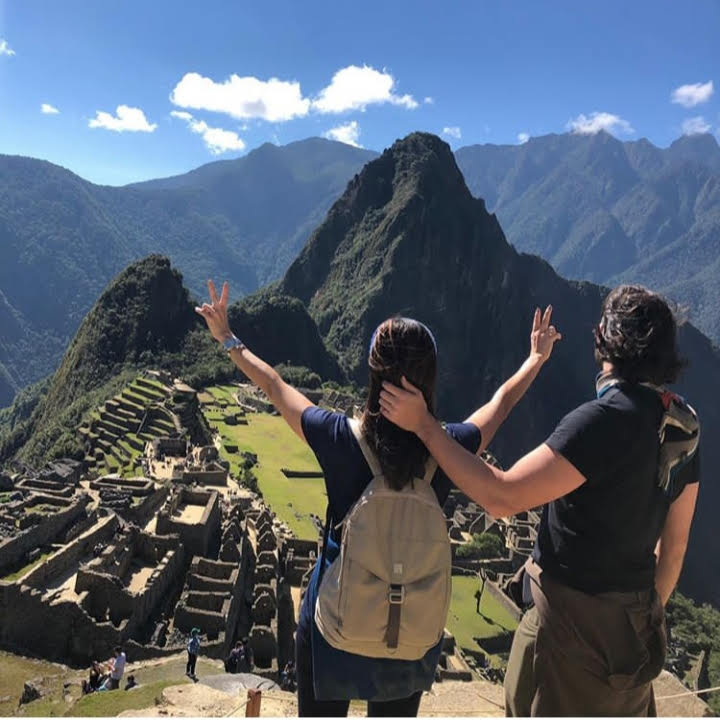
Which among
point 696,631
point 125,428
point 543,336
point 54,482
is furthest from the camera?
point 125,428

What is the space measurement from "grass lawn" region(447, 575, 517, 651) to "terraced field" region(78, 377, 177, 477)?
14497mm

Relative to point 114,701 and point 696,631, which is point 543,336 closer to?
point 114,701

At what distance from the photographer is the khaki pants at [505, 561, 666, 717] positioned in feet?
8.14

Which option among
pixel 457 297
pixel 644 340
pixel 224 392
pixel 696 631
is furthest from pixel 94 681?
pixel 457 297

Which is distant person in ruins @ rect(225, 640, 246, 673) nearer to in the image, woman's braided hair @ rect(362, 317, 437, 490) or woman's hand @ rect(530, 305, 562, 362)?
woman's hand @ rect(530, 305, 562, 362)

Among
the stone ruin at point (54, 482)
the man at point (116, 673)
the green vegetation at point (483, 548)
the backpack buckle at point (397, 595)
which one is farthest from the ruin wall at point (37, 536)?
the green vegetation at point (483, 548)

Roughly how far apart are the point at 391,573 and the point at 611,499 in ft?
2.81

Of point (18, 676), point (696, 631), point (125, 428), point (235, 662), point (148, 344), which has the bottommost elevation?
point (696, 631)

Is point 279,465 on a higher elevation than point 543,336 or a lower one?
lower

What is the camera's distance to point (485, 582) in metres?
24.9

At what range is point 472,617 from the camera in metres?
21.7

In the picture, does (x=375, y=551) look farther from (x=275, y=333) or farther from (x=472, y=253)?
(x=472, y=253)

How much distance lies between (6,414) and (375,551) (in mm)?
96362

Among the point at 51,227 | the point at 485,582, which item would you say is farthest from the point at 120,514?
the point at 51,227
